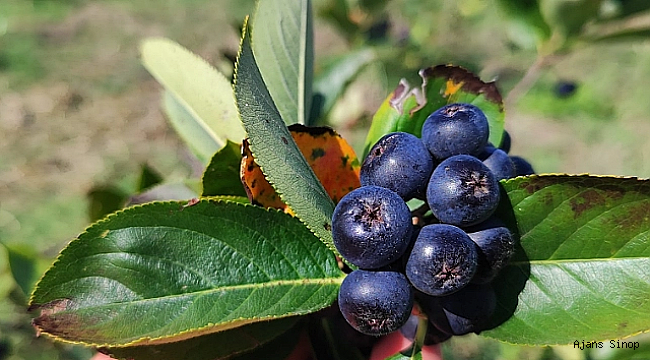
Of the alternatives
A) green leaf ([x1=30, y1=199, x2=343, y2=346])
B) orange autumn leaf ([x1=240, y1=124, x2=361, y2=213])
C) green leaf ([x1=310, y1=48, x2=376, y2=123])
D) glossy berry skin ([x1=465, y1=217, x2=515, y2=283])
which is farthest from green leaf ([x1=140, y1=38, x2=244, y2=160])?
glossy berry skin ([x1=465, y1=217, x2=515, y2=283])

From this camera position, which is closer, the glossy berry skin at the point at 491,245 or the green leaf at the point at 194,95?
the glossy berry skin at the point at 491,245

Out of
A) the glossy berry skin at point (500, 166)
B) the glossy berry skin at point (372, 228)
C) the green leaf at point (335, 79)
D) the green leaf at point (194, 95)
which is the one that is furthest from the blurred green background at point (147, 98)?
the glossy berry skin at point (372, 228)

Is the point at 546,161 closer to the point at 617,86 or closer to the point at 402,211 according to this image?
the point at 617,86

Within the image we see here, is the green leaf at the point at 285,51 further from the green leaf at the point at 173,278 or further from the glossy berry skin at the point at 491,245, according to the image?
the glossy berry skin at the point at 491,245

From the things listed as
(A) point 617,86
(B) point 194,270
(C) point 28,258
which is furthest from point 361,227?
(A) point 617,86

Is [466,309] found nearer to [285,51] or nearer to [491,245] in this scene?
[491,245]

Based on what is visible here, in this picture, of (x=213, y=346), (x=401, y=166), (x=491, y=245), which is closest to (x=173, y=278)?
(x=213, y=346)
